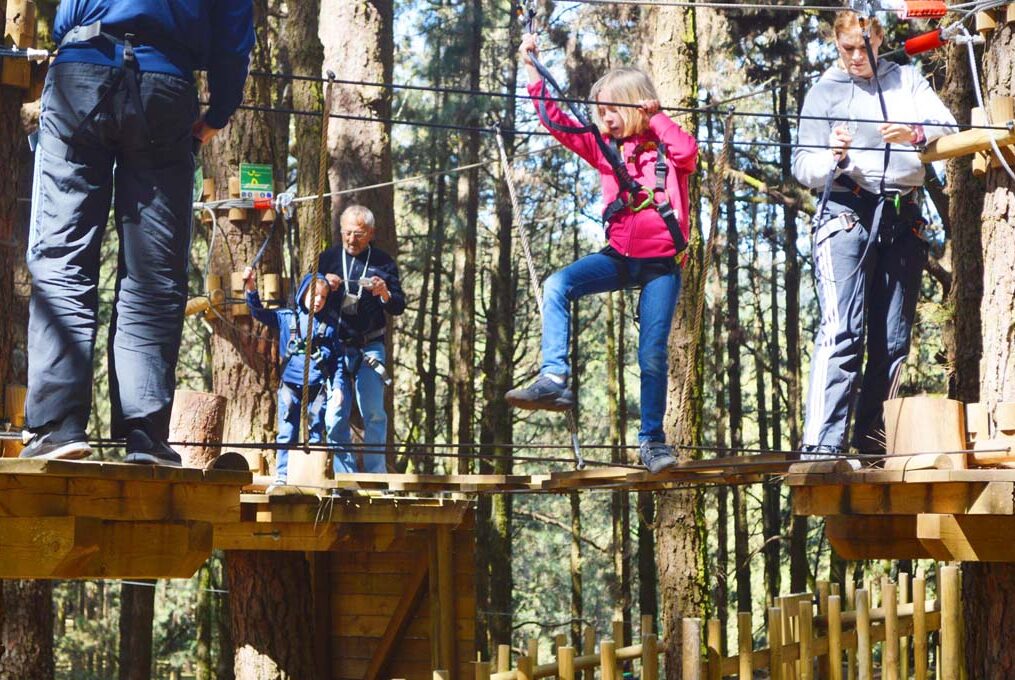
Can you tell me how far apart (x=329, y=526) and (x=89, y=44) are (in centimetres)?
317

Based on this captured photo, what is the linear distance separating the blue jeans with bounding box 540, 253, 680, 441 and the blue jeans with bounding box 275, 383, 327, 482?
1696 mm

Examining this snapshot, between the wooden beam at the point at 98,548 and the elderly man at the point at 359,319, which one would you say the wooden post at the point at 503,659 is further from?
the wooden beam at the point at 98,548

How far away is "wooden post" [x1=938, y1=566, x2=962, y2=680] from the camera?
5672 millimetres

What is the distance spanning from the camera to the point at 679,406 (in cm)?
845

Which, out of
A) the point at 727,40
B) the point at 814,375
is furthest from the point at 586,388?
the point at 814,375

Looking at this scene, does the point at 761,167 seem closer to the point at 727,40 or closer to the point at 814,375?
the point at 727,40

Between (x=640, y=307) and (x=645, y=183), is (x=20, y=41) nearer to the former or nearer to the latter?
(x=645, y=183)

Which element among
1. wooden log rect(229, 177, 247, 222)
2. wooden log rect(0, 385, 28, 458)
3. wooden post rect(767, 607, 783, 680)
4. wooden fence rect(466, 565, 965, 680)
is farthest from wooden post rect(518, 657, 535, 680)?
wooden log rect(229, 177, 247, 222)

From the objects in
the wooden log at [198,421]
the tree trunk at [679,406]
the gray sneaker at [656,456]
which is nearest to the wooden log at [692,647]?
the gray sneaker at [656,456]

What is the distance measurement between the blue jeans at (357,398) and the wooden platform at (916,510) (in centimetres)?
251

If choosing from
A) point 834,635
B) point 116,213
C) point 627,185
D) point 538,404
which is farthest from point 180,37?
point 834,635

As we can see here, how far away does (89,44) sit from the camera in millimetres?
3385

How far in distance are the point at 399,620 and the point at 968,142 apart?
413 centimetres

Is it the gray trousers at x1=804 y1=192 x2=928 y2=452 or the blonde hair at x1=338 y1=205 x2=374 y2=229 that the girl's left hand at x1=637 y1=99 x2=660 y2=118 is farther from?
the blonde hair at x1=338 y1=205 x2=374 y2=229
